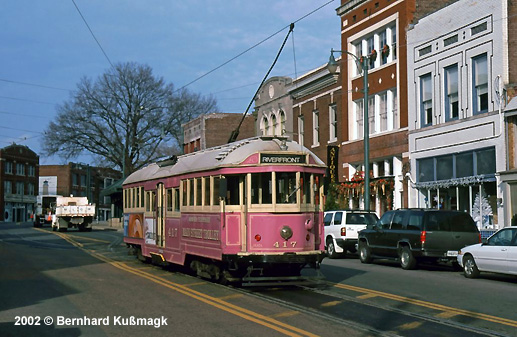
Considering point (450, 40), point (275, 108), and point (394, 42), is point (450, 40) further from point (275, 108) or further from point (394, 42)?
point (275, 108)

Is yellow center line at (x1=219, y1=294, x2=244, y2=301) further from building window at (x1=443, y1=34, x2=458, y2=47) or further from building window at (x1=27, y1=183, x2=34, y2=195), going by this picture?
building window at (x1=27, y1=183, x2=34, y2=195)

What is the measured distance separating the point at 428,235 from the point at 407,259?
1040 mm

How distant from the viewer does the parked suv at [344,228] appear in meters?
24.4

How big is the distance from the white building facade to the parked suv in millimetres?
4830

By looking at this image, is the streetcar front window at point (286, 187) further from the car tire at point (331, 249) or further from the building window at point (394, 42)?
the building window at point (394, 42)

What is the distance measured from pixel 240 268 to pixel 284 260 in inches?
46.7

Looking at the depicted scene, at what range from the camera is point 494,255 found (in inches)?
659

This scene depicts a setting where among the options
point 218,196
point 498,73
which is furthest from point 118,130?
point 218,196

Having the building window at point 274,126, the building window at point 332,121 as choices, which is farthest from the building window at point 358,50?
the building window at point 274,126

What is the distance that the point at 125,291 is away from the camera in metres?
13.8

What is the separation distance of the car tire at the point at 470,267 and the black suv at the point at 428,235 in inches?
58.1

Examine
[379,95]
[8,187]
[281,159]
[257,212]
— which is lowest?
[257,212]

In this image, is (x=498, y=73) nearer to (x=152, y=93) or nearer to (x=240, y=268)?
(x=240, y=268)

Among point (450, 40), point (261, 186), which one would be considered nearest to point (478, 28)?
point (450, 40)
